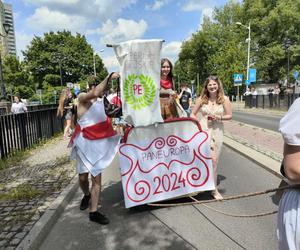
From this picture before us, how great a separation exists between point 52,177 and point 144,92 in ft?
11.1

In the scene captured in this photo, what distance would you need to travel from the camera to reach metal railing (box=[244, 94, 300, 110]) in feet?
73.6

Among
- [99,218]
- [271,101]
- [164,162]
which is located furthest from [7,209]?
[271,101]

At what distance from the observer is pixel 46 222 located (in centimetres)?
404

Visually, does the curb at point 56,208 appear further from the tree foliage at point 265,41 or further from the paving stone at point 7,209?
the tree foliage at point 265,41

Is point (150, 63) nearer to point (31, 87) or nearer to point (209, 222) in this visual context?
point (209, 222)

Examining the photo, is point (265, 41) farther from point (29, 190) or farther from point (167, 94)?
point (29, 190)

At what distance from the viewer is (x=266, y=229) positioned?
379 centimetres

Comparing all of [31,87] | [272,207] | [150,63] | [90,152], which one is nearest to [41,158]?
[90,152]

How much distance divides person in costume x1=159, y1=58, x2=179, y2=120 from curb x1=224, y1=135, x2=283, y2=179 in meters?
2.50

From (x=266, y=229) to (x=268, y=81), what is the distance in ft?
168

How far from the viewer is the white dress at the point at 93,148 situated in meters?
4.16

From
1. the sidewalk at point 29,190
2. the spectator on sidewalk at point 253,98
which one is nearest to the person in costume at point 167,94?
the sidewalk at point 29,190

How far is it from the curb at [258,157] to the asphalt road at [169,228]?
1.22 m

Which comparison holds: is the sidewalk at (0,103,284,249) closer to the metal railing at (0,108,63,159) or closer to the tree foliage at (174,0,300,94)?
the metal railing at (0,108,63,159)
